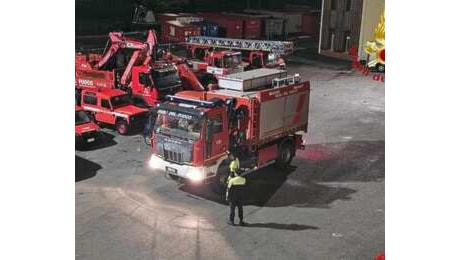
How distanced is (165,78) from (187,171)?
8053 millimetres

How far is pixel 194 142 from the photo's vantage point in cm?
1160

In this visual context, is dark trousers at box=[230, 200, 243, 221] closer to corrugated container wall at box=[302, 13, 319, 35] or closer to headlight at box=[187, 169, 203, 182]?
headlight at box=[187, 169, 203, 182]

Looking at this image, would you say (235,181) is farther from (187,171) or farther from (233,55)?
(233,55)

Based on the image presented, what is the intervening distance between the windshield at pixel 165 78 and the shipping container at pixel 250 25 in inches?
756

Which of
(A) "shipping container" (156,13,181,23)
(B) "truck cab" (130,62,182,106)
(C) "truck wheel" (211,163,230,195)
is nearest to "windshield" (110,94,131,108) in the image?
(B) "truck cab" (130,62,182,106)

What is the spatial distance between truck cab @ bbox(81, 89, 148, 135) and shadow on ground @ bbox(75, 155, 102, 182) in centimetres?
296

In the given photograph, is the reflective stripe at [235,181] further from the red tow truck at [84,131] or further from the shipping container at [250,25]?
the shipping container at [250,25]

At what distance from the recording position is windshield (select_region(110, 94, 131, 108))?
17734mm

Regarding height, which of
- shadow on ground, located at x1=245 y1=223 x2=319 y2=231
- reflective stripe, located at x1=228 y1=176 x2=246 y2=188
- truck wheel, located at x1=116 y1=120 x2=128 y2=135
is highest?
reflective stripe, located at x1=228 y1=176 x2=246 y2=188

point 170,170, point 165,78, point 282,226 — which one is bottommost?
point 282,226


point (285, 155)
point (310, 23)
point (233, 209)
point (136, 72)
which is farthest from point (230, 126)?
point (310, 23)

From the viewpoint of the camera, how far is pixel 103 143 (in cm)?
1614

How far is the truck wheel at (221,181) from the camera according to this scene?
39.8ft
